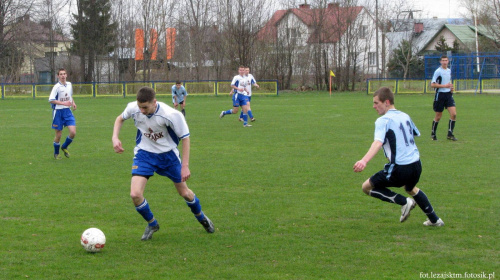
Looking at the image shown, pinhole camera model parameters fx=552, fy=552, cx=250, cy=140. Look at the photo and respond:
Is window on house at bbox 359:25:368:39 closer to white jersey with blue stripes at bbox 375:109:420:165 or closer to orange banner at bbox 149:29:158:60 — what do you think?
orange banner at bbox 149:29:158:60

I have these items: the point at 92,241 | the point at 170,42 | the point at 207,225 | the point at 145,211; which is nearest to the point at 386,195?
the point at 207,225

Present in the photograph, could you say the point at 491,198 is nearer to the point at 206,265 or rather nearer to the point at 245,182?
the point at 245,182

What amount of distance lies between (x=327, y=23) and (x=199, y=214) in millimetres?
40719

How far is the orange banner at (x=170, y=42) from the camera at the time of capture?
47.8 meters

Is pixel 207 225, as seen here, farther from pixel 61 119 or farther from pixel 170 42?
pixel 170 42

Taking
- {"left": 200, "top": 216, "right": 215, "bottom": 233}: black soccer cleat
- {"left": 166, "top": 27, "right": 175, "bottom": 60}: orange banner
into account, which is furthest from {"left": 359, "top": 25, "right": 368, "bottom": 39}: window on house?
{"left": 200, "top": 216, "right": 215, "bottom": 233}: black soccer cleat

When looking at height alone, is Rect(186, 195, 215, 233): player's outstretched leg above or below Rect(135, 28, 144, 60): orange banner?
below

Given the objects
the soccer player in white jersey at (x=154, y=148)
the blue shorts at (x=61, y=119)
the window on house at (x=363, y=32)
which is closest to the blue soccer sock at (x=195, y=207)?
the soccer player in white jersey at (x=154, y=148)

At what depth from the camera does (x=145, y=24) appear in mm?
48000

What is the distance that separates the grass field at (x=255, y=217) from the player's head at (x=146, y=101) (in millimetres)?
1360

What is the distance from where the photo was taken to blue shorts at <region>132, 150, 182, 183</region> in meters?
5.62

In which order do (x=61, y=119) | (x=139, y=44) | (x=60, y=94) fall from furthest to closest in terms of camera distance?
(x=139, y=44), (x=61, y=119), (x=60, y=94)

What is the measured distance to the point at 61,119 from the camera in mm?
11594

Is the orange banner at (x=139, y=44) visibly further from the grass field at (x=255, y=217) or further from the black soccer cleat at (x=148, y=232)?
the black soccer cleat at (x=148, y=232)
